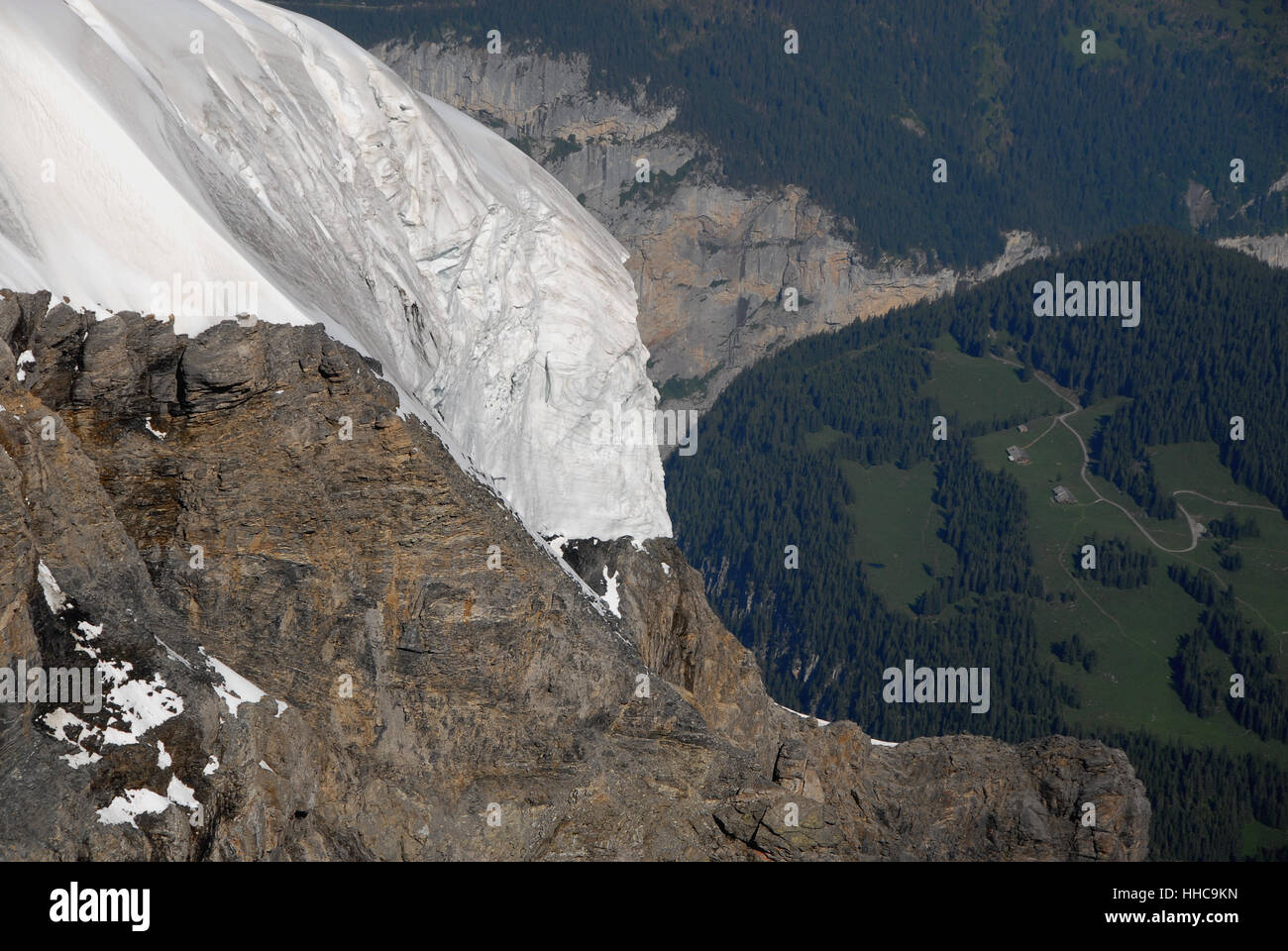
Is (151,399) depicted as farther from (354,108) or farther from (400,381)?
(354,108)

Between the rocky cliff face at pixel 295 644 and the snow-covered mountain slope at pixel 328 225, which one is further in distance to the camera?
the snow-covered mountain slope at pixel 328 225

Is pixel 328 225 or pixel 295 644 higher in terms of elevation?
pixel 328 225

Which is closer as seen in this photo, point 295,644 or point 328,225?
point 295,644

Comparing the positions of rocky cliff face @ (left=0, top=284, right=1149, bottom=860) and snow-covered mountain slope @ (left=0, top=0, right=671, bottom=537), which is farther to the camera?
snow-covered mountain slope @ (left=0, top=0, right=671, bottom=537)

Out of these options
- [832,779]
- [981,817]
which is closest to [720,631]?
[832,779]
